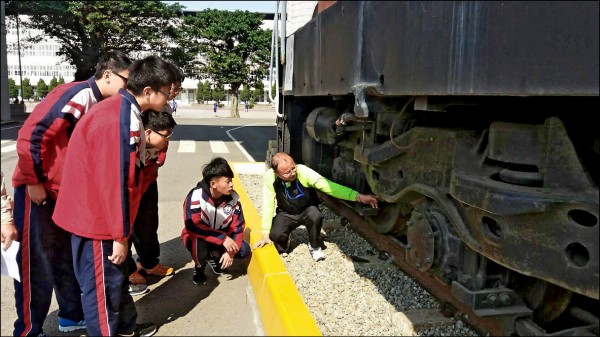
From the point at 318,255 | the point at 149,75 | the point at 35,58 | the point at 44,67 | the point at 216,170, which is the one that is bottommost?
the point at 318,255

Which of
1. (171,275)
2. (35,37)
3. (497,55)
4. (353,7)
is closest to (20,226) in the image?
(171,275)

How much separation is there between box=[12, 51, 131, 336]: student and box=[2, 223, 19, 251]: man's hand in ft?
0.56

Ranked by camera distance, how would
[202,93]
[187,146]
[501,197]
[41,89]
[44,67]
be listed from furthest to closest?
[202,93] < [44,67] < [41,89] < [187,146] < [501,197]

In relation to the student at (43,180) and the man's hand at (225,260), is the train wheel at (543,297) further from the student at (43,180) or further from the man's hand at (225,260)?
the student at (43,180)

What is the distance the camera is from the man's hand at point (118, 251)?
105 inches

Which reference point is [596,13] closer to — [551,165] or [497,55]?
[497,55]

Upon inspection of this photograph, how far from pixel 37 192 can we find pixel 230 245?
1555 millimetres

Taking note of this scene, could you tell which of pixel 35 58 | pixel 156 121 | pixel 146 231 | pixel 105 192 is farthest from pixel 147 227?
pixel 35 58

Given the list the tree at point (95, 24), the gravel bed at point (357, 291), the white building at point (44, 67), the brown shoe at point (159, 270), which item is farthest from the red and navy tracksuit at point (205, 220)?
the white building at point (44, 67)

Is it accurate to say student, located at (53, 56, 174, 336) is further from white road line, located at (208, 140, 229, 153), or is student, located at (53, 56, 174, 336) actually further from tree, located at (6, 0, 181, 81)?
tree, located at (6, 0, 181, 81)

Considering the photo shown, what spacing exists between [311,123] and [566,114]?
329 centimetres

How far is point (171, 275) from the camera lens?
4.33 metres

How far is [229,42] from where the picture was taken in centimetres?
4022

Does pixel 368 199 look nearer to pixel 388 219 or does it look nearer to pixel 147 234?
pixel 388 219
